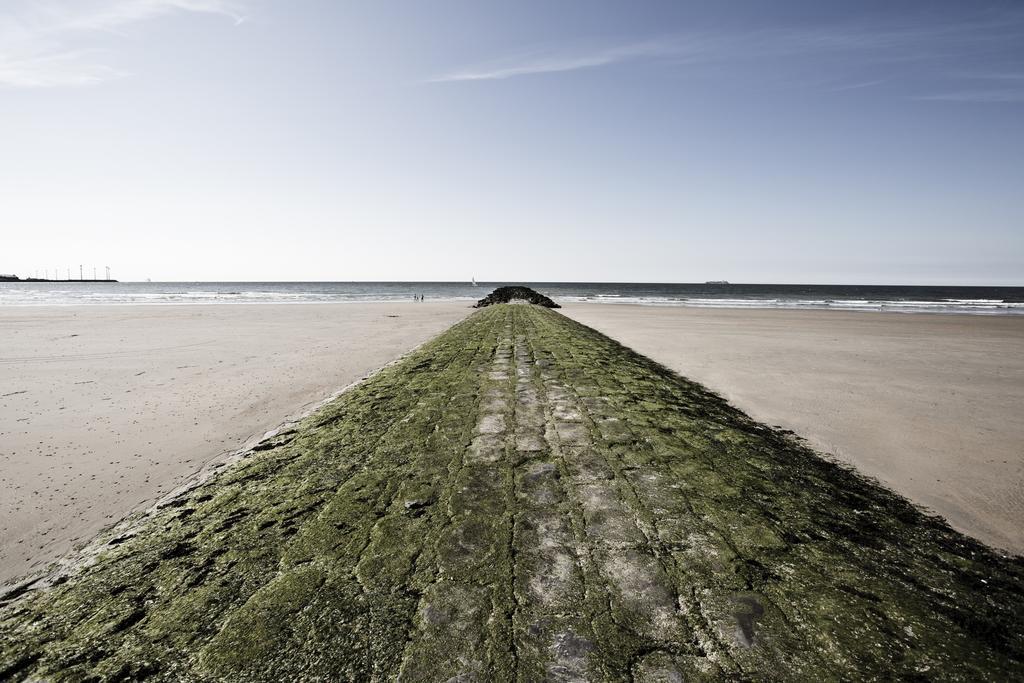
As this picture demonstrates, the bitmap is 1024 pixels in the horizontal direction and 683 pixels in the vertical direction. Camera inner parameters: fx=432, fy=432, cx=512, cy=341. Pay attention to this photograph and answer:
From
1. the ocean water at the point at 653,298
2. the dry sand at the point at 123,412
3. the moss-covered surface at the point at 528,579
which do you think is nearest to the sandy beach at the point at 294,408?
the dry sand at the point at 123,412

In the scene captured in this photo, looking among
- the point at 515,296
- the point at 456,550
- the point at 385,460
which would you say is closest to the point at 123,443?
the point at 385,460

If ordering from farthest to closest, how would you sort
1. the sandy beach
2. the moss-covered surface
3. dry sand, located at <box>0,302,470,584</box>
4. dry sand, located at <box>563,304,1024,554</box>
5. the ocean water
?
the ocean water < dry sand, located at <box>563,304,1024,554</box> < the sandy beach < dry sand, located at <box>0,302,470,584</box> < the moss-covered surface

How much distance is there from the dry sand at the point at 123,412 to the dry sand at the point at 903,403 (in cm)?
879

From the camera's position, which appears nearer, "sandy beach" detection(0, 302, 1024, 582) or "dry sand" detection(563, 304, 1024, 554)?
"sandy beach" detection(0, 302, 1024, 582)

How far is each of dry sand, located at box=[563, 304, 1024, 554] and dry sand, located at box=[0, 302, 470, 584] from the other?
879 cm

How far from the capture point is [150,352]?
48.0 ft

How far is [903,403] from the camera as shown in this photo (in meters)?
9.08

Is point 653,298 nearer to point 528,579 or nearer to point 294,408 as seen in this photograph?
point 294,408

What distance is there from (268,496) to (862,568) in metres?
4.98

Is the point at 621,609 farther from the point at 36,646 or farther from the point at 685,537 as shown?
the point at 36,646

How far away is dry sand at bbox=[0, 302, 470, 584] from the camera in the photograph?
452 centimetres

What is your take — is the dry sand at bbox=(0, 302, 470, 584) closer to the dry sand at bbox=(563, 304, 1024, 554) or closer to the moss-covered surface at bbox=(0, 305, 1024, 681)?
the moss-covered surface at bbox=(0, 305, 1024, 681)

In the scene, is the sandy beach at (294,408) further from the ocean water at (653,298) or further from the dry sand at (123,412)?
the ocean water at (653,298)

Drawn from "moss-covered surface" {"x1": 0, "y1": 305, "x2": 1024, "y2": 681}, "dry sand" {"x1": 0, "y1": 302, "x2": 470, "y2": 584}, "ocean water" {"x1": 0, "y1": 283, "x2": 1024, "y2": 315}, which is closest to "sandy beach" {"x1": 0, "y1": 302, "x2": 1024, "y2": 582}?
"dry sand" {"x1": 0, "y1": 302, "x2": 470, "y2": 584}
